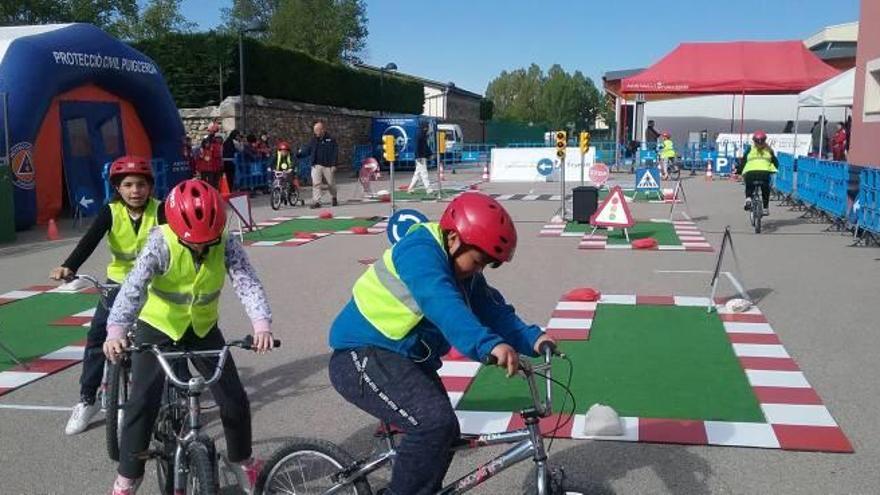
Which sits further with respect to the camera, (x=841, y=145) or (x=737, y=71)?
(x=737, y=71)

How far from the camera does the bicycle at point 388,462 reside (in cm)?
286

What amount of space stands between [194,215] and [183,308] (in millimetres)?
525

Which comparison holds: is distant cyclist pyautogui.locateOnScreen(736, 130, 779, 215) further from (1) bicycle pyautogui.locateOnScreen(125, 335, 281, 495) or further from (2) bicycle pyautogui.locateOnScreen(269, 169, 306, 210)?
(1) bicycle pyautogui.locateOnScreen(125, 335, 281, 495)

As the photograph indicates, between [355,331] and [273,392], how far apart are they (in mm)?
2970

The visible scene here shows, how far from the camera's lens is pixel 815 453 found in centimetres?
475

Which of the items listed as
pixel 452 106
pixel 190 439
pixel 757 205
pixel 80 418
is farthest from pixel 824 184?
pixel 452 106

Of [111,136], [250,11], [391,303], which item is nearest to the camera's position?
[391,303]

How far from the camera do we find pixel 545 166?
26.2 metres

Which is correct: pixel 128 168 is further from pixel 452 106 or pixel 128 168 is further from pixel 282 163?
pixel 452 106

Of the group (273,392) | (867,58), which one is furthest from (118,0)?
(273,392)

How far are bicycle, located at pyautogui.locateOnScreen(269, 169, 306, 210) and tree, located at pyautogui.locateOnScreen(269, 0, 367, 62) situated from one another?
5209 centimetres

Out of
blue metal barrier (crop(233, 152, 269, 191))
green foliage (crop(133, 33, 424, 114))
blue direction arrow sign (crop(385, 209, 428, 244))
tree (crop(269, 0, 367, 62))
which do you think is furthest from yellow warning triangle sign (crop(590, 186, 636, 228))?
tree (crop(269, 0, 367, 62))

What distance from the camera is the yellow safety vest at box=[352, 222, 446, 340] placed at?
3.17m

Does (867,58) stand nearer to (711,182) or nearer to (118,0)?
(711,182)
